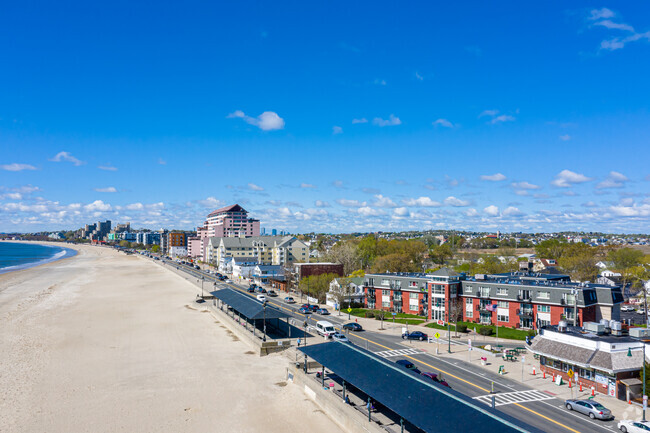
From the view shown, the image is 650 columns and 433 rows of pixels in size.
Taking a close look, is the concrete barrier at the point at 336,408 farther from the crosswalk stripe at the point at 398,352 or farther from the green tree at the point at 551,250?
the green tree at the point at 551,250

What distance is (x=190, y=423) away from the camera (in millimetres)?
29047

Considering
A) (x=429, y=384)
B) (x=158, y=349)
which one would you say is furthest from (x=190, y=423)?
(x=158, y=349)

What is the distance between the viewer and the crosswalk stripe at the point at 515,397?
31961 millimetres

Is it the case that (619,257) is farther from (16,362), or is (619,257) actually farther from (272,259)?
(16,362)

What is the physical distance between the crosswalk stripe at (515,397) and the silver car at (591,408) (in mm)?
2735

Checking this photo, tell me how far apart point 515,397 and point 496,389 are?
1994 mm

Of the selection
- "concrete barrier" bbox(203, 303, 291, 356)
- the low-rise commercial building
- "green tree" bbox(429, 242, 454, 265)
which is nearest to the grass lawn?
the low-rise commercial building

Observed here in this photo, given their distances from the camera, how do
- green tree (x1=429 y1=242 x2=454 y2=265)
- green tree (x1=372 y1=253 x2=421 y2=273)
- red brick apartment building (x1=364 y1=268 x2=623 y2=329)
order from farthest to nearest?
green tree (x1=429 y1=242 x2=454 y2=265)
green tree (x1=372 y1=253 x2=421 y2=273)
red brick apartment building (x1=364 y1=268 x2=623 y2=329)

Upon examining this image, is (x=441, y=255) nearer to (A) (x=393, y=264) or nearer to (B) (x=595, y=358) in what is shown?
(A) (x=393, y=264)

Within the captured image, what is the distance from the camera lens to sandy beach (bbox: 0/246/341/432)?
29.5m

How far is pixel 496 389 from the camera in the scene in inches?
1378

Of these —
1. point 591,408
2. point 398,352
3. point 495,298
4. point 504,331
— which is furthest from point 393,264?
point 591,408

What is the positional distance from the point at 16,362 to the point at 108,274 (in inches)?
4114

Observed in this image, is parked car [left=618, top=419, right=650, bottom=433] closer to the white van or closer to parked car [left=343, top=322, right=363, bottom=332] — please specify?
the white van
